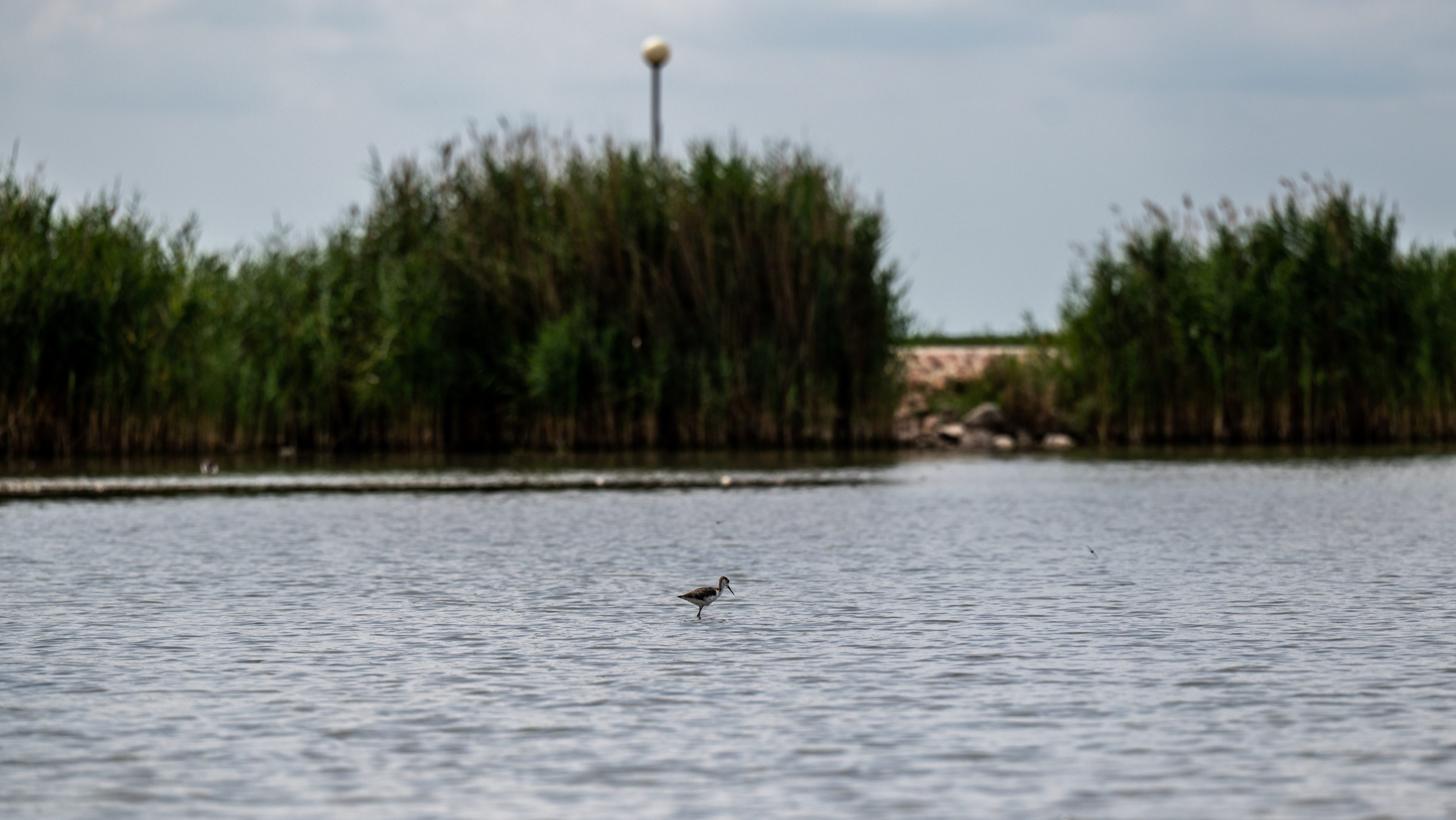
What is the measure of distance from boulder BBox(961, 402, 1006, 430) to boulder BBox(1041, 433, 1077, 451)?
38.3 inches

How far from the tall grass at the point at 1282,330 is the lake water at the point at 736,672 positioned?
1286cm

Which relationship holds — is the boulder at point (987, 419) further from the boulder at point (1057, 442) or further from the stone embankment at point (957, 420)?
the boulder at point (1057, 442)

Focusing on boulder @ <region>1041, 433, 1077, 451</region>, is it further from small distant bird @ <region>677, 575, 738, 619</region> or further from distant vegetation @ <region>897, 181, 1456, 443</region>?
small distant bird @ <region>677, 575, 738, 619</region>

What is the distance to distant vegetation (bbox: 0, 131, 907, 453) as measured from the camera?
26.7 meters

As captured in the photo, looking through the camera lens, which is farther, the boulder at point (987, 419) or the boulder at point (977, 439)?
the boulder at point (987, 419)

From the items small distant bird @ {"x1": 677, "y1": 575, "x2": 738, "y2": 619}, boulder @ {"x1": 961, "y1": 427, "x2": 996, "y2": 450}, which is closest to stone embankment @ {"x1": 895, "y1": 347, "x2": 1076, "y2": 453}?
boulder @ {"x1": 961, "y1": 427, "x2": 996, "y2": 450}

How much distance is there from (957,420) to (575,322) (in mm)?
9227

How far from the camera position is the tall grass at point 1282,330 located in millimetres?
27844

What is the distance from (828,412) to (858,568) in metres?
15.0

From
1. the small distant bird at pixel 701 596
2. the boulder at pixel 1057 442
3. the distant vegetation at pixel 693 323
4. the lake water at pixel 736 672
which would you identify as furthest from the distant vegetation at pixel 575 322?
the small distant bird at pixel 701 596

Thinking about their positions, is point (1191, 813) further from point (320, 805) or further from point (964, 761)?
point (320, 805)

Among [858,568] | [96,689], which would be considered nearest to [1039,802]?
[96,689]

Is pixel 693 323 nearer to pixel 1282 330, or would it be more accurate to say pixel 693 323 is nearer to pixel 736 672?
pixel 1282 330

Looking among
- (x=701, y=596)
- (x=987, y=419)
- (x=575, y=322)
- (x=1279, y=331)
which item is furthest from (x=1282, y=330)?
(x=701, y=596)
